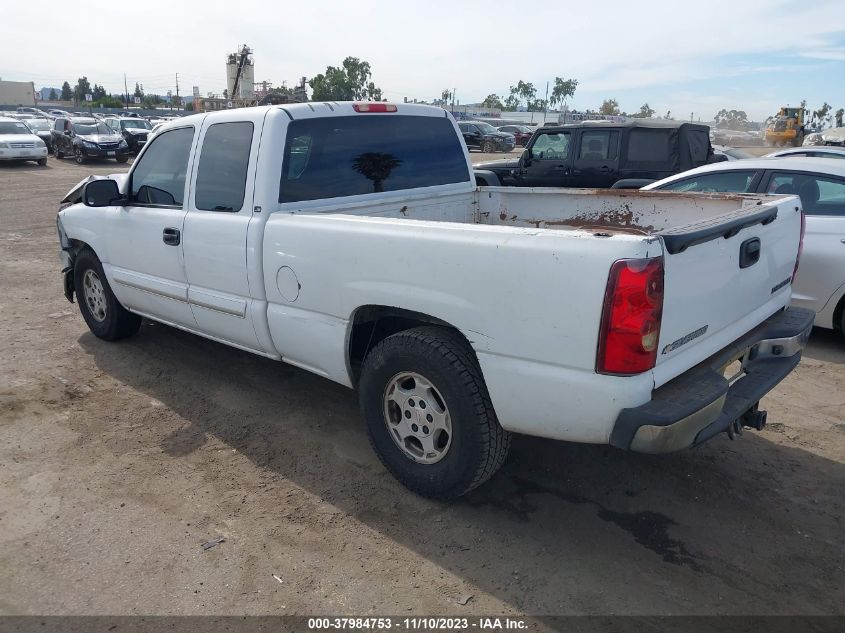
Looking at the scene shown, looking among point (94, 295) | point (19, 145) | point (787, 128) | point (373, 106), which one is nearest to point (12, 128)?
point (19, 145)

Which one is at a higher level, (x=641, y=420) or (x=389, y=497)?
(x=641, y=420)

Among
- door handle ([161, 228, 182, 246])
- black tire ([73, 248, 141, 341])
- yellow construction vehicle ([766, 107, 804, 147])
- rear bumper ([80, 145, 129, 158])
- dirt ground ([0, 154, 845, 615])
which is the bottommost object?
dirt ground ([0, 154, 845, 615])

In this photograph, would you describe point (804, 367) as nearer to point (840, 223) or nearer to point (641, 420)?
point (840, 223)

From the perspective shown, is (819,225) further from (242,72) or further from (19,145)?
(19,145)

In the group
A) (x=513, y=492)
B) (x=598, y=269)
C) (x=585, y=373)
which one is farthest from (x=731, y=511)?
(x=598, y=269)

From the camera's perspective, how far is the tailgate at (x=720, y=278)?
2.64 metres

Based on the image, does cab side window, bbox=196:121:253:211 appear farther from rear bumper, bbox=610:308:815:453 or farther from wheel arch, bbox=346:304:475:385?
rear bumper, bbox=610:308:815:453

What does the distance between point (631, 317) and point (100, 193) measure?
4.04 m

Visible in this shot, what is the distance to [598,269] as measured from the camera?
97.9 inches

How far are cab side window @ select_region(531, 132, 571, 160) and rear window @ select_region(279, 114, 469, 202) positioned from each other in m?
6.15

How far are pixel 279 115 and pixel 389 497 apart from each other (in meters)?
2.29

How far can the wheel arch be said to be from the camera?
11.1ft

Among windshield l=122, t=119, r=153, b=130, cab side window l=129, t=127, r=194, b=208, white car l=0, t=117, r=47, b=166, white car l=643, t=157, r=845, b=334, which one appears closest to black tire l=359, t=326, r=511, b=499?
cab side window l=129, t=127, r=194, b=208

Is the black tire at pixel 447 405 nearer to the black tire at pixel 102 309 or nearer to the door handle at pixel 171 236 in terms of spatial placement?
the door handle at pixel 171 236
